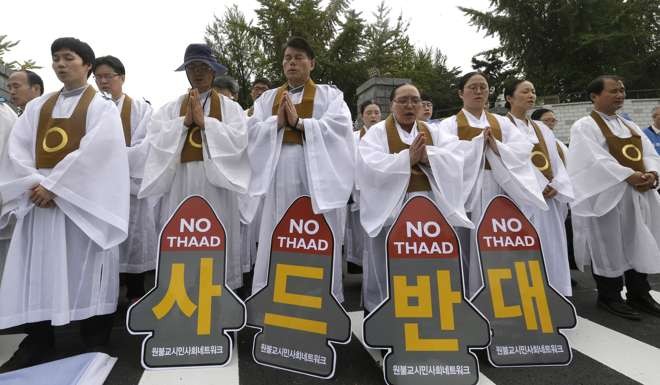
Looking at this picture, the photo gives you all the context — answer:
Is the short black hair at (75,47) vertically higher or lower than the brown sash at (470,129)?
higher

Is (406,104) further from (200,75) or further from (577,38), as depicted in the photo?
(577,38)

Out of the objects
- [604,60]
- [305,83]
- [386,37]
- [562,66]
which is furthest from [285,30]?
[305,83]

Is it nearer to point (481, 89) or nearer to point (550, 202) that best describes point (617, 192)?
point (550, 202)

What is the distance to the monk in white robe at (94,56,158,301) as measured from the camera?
358cm

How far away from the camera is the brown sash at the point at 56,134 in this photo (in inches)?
105

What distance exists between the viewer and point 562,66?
20.6 metres

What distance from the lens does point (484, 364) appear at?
2.52m

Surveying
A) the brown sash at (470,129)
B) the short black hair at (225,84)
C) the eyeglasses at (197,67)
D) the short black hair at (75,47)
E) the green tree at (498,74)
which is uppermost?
the green tree at (498,74)

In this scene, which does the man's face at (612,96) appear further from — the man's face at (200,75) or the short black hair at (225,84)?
the short black hair at (225,84)

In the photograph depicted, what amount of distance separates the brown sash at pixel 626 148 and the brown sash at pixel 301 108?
100 inches

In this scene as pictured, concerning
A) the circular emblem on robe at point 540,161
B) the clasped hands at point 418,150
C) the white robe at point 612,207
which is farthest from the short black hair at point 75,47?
the white robe at point 612,207

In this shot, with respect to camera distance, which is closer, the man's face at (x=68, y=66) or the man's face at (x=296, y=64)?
the man's face at (x=68, y=66)

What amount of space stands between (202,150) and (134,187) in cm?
105

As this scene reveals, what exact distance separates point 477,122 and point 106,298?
2.98 m
